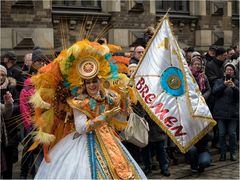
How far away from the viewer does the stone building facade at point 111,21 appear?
11.6 meters

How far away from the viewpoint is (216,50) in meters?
9.45

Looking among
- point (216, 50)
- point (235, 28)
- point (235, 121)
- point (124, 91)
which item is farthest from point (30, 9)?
point (235, 28)

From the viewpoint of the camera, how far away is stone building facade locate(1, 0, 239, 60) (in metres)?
11.6

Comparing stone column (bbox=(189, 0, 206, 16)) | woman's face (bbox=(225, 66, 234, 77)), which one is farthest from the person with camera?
stone column (bbox=(189, 0, 206, 16))

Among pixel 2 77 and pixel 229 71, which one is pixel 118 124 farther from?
pixel 229 71

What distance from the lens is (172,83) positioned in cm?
671

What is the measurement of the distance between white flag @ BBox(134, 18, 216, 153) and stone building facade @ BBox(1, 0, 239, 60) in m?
1.97

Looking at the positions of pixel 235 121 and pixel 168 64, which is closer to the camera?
pixel 168 64

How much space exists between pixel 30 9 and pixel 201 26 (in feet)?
21.3

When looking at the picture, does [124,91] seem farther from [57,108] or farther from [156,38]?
[156,38]

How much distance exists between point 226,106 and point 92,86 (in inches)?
171

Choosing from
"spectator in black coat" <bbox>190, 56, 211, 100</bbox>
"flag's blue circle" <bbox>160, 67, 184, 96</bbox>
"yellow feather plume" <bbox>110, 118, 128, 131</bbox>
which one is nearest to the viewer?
"yellow feather plume" <bbox>110, 118, 128, 131</bbox>

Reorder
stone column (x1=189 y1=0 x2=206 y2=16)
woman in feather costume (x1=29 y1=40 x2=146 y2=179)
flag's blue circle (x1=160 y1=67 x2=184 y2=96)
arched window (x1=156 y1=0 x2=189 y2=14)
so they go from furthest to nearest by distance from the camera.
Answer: stone column (x1=189 y1=0 x2=206 y2=16), arched window (x1=156 y1=0 x2=189 y2=14), flag's blue circle (x1=160 y1=67 x2=184 y2=96), woman in feather costume (x1=29 y1=40 x2=146 y2=179)

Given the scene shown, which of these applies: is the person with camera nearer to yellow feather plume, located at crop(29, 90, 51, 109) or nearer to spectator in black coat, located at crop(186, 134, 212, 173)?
spectator in black coat, located at crop(186, 134, 212, 173)
